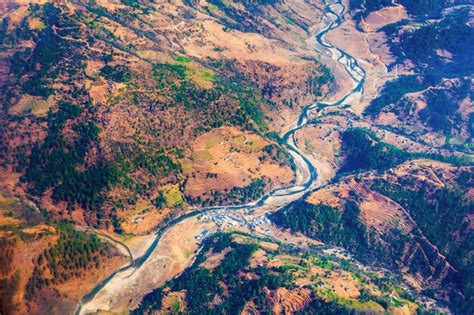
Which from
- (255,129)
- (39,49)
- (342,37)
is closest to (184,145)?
(255,129)

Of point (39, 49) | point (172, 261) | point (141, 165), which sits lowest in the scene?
point (172, 261)

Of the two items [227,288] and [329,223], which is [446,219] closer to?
[329,223]

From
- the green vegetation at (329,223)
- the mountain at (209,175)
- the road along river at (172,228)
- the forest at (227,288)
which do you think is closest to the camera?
the forest at (227,288)

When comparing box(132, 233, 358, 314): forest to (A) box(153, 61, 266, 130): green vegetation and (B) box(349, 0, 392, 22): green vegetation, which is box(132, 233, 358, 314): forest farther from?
(B) box(349, 0, 392, 22): green vegetation

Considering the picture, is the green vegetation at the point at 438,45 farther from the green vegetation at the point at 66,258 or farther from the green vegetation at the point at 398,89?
the green vegetation at the point at 66,258

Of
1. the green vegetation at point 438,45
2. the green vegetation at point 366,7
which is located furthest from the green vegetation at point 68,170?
the green vegetation at point 366,7

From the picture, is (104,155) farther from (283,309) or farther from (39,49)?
(283,309)

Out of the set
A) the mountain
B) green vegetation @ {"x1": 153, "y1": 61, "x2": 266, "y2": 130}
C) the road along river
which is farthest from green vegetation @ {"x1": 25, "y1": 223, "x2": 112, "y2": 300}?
green vegetation @ {"x1": 153, "y1": 61, "x2": 266, "y2": 130}

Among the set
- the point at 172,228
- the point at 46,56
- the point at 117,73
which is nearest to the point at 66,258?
the point at 172,228

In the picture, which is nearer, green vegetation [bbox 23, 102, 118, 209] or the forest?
the forest
